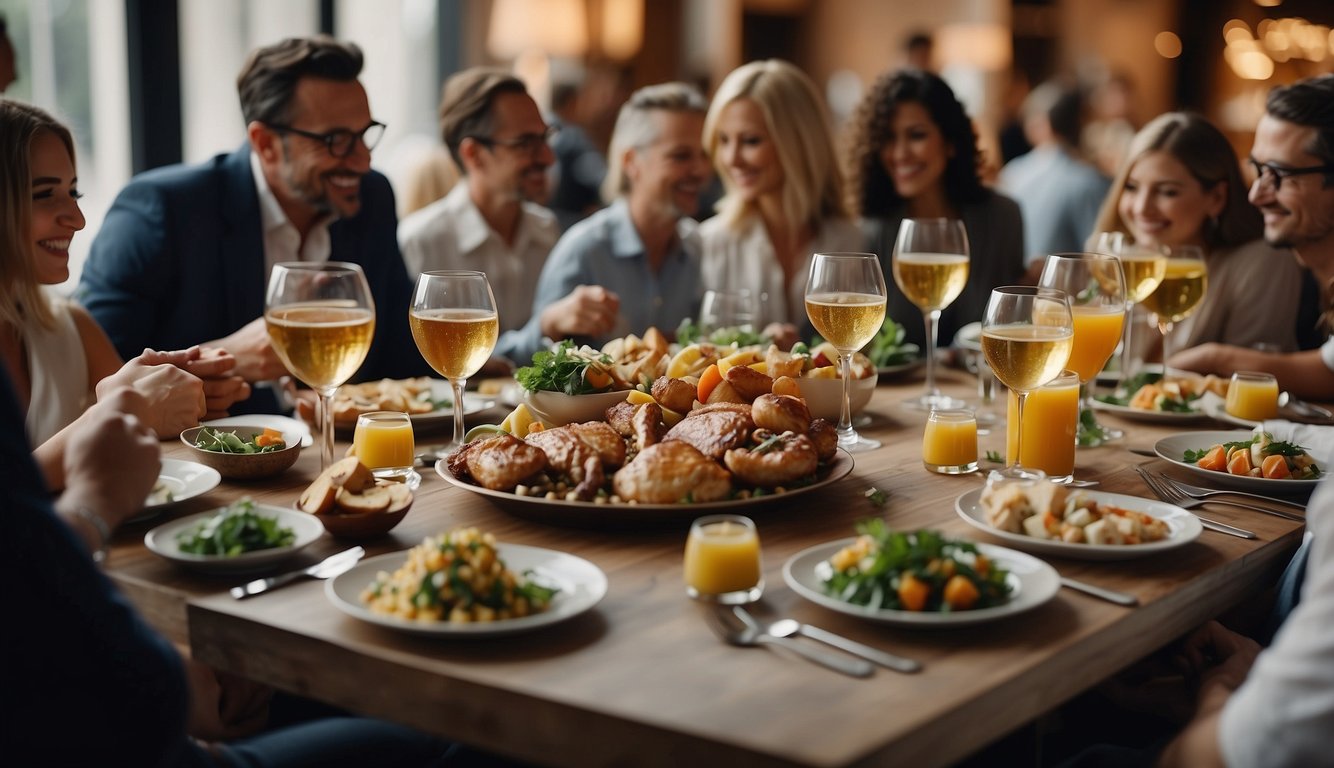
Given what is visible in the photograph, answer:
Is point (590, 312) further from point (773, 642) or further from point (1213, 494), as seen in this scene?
point (773, 642)

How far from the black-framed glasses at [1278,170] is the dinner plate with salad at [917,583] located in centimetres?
208

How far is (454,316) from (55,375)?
3.35 feet

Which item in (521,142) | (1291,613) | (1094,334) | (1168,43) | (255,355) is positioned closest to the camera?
(1291,613)

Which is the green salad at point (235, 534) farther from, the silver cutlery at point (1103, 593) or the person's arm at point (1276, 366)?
the person's arm at point (1276, 366)

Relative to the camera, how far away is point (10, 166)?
2309 mm

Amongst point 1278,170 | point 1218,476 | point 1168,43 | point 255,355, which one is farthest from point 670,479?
point 1168,43

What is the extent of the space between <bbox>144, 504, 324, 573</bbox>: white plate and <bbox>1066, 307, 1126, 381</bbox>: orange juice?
4.58ft

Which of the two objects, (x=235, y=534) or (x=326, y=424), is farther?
(x=326, y=424)

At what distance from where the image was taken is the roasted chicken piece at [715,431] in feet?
5.78

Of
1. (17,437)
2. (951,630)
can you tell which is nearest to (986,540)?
(951,630)

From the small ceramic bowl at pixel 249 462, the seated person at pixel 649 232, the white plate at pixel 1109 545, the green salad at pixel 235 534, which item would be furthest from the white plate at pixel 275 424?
the seated person at pixel 649 232

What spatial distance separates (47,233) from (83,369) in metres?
0.29

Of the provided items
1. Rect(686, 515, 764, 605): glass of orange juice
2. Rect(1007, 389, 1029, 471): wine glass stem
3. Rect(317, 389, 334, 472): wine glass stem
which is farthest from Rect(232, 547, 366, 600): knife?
Rect(1007, 389, 1029, 471): wine glass stem

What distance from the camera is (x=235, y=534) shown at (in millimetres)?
1503
